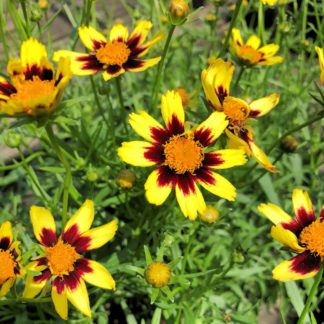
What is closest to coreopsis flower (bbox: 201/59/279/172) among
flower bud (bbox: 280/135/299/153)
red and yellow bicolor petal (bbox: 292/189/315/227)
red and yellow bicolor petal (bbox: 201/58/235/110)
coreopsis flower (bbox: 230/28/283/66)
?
red and yellow bicolor petal (bbox: 201/58/235/110)

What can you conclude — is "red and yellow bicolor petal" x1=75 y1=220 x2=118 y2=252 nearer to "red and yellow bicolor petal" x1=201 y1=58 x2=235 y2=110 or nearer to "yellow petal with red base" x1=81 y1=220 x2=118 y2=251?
"yellow petal with red base" x1=81 y1=220 x2=118 y2=251

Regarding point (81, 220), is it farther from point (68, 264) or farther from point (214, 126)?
point (214, 126)

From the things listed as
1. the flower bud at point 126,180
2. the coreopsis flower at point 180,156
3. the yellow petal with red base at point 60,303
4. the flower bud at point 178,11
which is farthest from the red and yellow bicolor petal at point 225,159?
the yellow petal with red base at point 60,303

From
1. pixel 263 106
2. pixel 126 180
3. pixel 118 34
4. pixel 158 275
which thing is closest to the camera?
pixel 158 275

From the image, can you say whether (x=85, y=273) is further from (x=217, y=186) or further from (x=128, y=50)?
(x=128, y=50)

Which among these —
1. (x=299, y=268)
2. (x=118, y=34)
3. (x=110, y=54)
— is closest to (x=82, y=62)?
(x=110, y=54)

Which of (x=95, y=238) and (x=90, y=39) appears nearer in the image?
(x=95, y=238)
